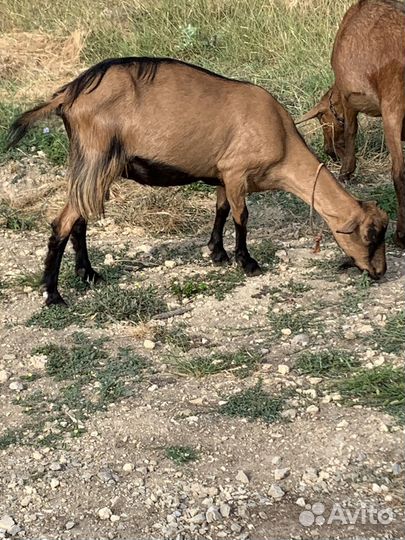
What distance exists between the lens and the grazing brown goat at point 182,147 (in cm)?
570

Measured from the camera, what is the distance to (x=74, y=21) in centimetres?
1112

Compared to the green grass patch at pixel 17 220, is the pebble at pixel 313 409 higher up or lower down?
higher up

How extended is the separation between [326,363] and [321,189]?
5.22ft

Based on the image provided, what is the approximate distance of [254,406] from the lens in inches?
186

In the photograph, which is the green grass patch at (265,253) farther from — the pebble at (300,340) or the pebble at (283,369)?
the pebble at (283,369)

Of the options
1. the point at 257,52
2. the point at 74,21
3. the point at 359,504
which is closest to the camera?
the point at 359,504

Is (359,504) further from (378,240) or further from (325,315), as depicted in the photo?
(378,240)

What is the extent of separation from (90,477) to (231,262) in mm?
2725

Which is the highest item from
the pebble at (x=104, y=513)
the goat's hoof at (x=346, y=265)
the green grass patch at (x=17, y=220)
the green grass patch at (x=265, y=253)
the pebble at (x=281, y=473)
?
the pebble at (x=281, y=473)

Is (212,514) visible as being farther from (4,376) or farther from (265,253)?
(265,253)

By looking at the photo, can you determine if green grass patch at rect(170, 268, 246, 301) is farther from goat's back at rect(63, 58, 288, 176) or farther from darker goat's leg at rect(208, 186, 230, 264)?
goat's back at rect(63, 58, 288, 176)

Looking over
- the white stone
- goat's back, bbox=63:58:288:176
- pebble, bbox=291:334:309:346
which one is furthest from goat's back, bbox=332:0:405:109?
the white stone

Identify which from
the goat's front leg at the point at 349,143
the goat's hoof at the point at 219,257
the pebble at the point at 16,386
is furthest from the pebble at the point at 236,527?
the goat's front leg at the point at 349,143

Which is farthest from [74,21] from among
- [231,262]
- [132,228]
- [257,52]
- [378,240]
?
[378,240]
